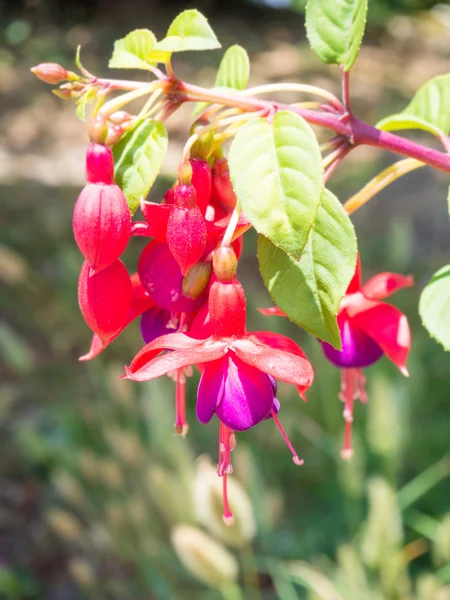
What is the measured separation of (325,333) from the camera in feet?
1.09

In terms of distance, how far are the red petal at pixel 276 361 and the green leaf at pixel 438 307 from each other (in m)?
0.09

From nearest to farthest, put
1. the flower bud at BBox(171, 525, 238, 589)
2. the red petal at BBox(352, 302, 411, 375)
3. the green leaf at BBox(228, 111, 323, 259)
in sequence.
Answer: the green leaf at BBox(228, 111, 323, 259)
the red petal at BBox(352, 302, 411, 375)
the flower bud at BBox(171, 525, 238, 589)

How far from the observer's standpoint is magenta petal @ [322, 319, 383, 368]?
1.39 feet

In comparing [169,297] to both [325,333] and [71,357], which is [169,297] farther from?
[71,357]

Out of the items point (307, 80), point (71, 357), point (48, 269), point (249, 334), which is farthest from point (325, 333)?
point (307, 80)

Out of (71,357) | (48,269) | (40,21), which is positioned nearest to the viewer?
(71,357)

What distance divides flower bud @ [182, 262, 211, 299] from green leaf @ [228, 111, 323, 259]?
0.06 metres

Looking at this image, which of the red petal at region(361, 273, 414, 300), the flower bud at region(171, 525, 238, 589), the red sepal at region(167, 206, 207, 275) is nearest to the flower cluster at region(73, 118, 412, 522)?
the red sepal at region(167, 206, 207, 275)

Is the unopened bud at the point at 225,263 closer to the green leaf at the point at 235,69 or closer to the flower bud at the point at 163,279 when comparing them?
the flower bud at the point at 163,279

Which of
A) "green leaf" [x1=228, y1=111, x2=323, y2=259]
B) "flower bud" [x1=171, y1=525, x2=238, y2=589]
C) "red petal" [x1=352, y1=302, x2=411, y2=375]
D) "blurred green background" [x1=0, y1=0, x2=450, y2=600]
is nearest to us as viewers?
"green leaf" [x1=228, y1=111, x2=323, y2=259]

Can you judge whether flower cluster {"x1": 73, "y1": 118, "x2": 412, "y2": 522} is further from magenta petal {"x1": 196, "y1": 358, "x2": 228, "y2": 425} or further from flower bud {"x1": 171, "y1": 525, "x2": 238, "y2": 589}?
flower bud {"x1": 171, "y1": 525, "x2": 238, "y2": 589}

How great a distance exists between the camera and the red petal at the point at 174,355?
0.32m

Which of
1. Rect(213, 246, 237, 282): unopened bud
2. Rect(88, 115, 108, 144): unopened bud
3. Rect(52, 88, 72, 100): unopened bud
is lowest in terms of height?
Rect(213, 246, 237, 282): unopened bud

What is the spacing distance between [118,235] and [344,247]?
0.11m
